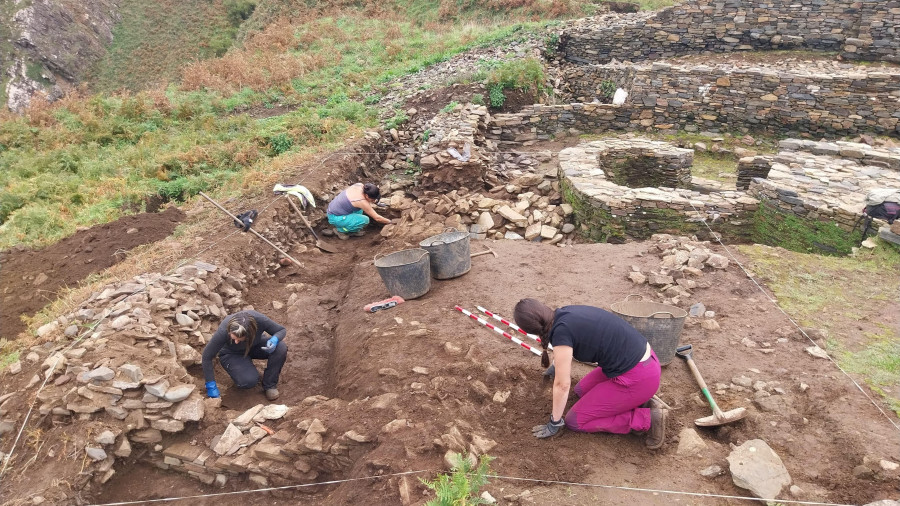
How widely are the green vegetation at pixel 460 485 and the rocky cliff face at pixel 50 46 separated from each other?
3819 centimetres

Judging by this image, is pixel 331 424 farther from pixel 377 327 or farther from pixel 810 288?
pixel 810 288

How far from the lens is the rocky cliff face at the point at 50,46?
A: 104ft

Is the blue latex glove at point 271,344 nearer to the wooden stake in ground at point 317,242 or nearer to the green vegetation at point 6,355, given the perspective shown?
the green vegetation at point 6,355

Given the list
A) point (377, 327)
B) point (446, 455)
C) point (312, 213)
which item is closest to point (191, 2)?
point (312, 213)

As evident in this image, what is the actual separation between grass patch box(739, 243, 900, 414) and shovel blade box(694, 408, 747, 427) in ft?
3.50

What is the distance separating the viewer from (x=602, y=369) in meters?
3.60

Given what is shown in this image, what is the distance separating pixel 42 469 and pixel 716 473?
5.03 meters

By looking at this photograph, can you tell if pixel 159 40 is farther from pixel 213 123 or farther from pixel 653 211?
pixel 653 211

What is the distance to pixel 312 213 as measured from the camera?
29.0 feet

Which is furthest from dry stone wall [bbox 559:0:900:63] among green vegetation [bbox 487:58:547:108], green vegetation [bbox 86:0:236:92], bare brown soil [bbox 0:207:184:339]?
green vegetation [bbox 86:0:236:92]

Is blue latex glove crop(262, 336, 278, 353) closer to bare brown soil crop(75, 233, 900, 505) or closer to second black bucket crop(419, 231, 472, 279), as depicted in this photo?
bare brown soil crop(75, 233, 900, 505)

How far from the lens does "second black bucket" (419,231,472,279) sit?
6195 millimetres

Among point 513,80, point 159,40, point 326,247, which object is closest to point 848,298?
point 326,247

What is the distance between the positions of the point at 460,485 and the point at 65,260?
8.24 metres
